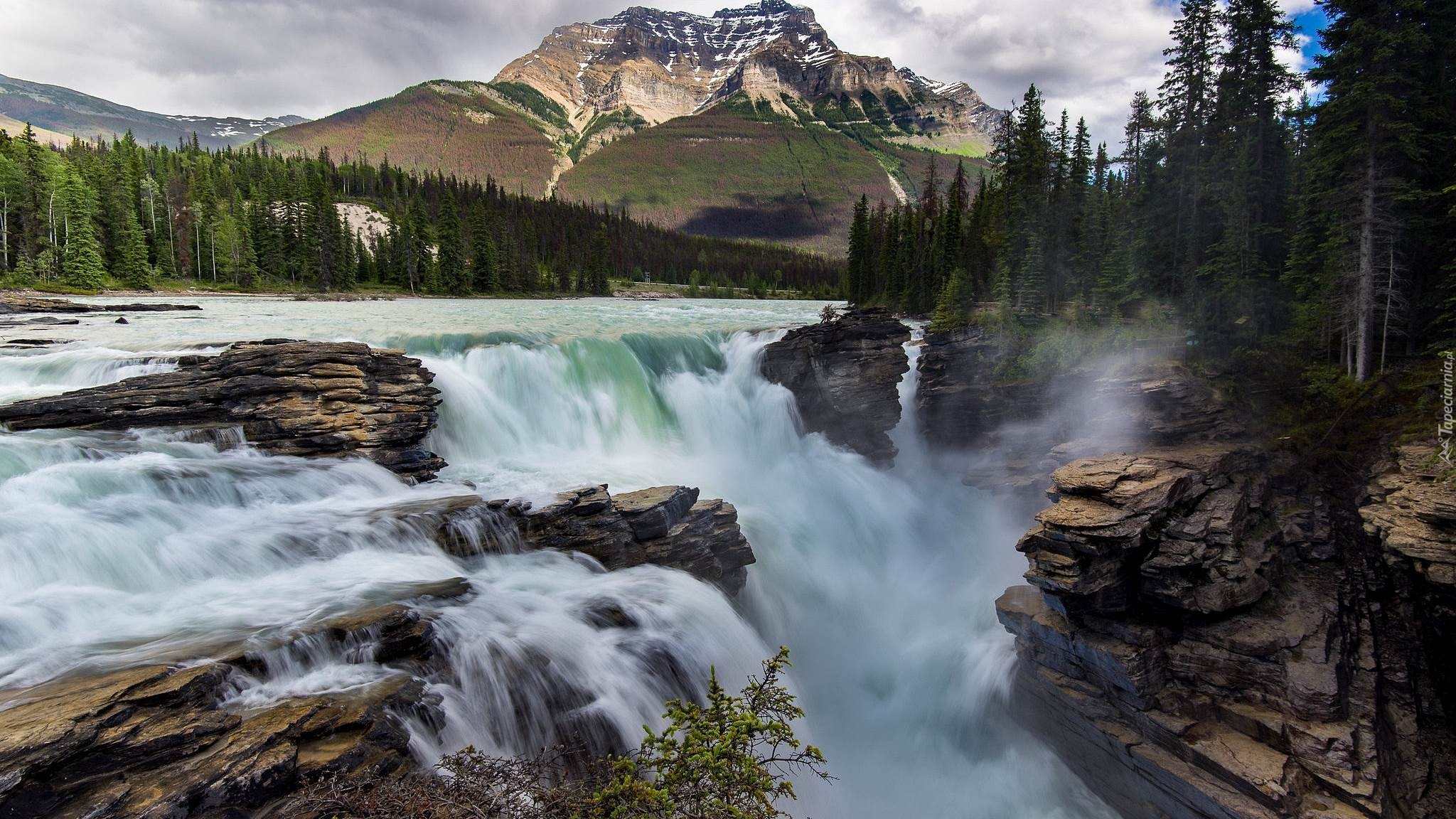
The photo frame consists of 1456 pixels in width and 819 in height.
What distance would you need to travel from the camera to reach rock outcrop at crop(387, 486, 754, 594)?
1152cm

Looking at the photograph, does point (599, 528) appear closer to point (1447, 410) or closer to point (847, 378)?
point (847, 378)

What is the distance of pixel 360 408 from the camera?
14.5 m

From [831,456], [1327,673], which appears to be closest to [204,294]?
[831,456]

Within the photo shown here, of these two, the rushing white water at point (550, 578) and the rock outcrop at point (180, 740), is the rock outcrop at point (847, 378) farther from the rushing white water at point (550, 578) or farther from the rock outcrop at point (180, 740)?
the rock outcrop at point (180, 740)

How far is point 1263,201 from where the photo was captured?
68.0 feet

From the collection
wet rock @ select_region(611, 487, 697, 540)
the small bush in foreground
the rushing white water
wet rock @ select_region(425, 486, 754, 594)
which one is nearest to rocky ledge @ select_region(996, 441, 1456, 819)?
the rushing white water

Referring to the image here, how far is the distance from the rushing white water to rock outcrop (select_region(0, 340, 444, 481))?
2.28 feet

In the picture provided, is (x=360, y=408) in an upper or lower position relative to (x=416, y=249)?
lower

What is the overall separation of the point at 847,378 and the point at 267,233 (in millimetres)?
80440

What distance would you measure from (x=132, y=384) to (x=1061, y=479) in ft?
68.7

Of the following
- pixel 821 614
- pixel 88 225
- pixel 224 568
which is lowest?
pixel 821 614

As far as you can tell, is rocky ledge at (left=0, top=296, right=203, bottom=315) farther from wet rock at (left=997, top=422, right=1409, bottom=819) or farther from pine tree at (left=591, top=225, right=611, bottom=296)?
pine tree at (left=591, top=225, right=611, bottom=296)

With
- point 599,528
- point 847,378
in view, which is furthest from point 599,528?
point 847,378

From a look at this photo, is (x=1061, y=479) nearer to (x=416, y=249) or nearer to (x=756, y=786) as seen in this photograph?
(x=756, y=786)
